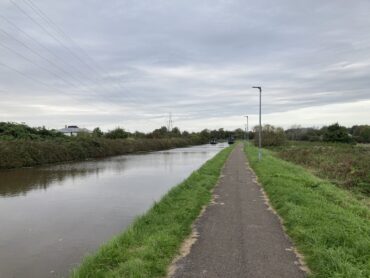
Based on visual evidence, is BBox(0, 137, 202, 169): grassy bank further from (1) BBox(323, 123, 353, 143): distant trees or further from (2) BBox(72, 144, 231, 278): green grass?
(1) BBox(323, 123, 353, 143): distant trees

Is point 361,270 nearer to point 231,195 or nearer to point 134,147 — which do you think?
point 231,195

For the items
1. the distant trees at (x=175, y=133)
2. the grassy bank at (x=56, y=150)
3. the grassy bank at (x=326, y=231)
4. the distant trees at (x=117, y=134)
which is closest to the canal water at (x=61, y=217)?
the grassy bank at (x=326, y=231)

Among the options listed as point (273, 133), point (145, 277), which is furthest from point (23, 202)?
point (273, 133)

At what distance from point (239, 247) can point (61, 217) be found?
692 cm

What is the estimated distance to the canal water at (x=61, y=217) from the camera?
7.88 metres

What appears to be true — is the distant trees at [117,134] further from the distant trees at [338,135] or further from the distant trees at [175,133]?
the distant trees at [338,135]

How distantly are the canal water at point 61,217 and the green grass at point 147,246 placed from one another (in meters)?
0.92

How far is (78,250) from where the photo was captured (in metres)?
8.49

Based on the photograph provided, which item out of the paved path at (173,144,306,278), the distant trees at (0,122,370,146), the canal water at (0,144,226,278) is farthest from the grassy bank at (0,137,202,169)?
the paved path at (173,144,306,278)

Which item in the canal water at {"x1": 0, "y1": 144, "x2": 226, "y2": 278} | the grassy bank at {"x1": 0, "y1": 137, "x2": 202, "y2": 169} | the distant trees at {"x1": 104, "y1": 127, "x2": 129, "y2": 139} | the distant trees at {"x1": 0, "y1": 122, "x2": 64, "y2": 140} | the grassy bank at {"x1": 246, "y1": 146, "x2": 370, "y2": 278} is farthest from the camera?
the distant trees at {"x1": 104, "y1": 127, "x2": 129, "y2": 139}

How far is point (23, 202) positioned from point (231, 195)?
329 inches

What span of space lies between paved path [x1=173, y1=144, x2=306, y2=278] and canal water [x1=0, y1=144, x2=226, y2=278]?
2.46 metres

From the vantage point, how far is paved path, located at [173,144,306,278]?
6.06m

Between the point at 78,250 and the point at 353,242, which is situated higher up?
the point at 353,242
